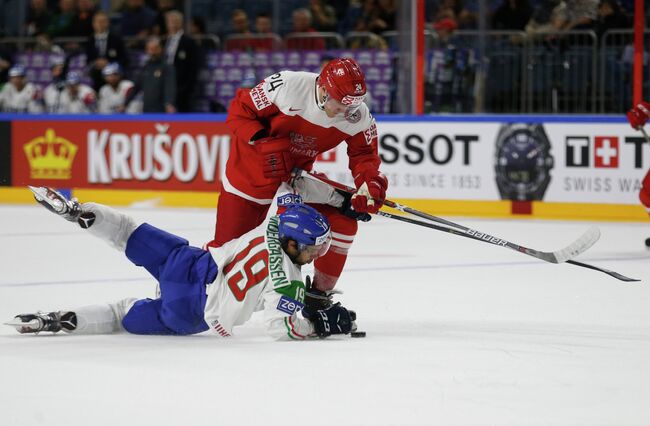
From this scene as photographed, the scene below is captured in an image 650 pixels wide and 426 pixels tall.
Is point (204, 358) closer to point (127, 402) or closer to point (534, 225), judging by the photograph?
point (127, 402)

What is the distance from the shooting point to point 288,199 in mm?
5168

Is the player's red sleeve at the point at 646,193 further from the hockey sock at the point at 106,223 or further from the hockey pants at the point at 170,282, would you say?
the hockey sock at the point at 106,223

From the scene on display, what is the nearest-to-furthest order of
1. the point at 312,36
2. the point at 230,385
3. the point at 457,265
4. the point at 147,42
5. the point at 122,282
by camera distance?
1. the point at 230,385
2. the point at 122,282
3. the point at 457,265
4. the point at 312,36
5. the point at 147,42

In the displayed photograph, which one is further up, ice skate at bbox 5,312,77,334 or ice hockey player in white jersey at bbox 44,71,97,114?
ice hockey player in white jersey at bbox 44,71,97,114

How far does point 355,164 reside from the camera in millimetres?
5660

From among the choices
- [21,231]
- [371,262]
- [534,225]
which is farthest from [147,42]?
[371,262]

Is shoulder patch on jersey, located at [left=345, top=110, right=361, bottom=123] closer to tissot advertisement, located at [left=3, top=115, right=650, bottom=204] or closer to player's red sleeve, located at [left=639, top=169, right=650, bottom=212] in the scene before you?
player's red sleeve, located at [left=639, top=169, right=650, bottom=212]

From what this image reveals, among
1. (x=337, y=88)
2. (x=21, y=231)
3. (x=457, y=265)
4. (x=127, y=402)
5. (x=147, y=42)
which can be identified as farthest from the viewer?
(x=147, y=42)

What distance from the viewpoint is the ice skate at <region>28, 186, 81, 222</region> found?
16.6ft

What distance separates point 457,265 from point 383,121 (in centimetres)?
405

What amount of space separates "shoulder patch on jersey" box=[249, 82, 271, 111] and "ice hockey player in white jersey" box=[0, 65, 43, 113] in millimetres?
8960

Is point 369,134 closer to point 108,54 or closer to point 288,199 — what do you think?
point 288,199

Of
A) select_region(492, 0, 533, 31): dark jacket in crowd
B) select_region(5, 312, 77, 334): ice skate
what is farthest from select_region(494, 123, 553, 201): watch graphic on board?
select_region(5, 312, 77, 334): ice skate

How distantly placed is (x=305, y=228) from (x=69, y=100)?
9540 millimetres
